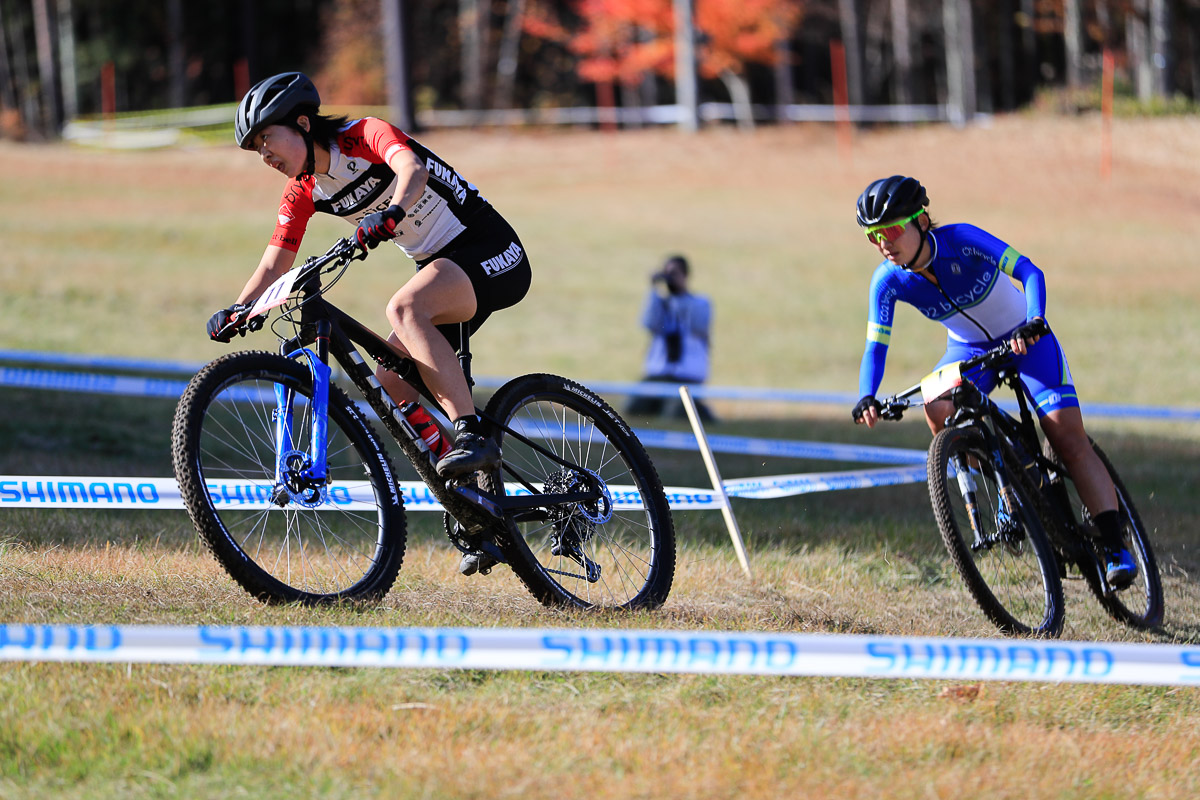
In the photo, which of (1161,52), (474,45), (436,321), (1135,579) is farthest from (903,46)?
(436,321)

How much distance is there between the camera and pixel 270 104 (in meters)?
4.71

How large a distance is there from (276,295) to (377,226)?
49 cm

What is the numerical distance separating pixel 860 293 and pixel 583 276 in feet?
17.3

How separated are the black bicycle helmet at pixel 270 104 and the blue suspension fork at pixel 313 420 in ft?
2.59

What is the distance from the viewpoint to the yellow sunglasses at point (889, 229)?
226 inches

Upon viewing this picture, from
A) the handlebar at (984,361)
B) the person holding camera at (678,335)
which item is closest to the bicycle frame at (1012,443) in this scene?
the handlebar at (984,361)

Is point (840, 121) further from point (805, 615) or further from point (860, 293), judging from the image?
point (805, 615)

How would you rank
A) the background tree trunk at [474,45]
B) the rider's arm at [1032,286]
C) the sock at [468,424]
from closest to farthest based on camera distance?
the sock at [468,424] < the rider's arm at [1032,286] < the background tree trunk at [474,45]

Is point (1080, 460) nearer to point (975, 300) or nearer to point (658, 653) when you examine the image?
point (975, 300)

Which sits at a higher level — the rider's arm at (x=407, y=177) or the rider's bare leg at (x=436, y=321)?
the rider's arm at (x=407, y=177)

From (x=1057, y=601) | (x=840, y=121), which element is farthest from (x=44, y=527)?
(x=840, y=121)

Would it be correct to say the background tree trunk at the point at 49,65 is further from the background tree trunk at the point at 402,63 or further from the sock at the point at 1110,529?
the sock at the point at 1110,529

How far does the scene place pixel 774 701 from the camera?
167 inches

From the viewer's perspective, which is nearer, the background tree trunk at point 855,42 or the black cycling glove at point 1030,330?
the black cycling glove at point 1030,330
